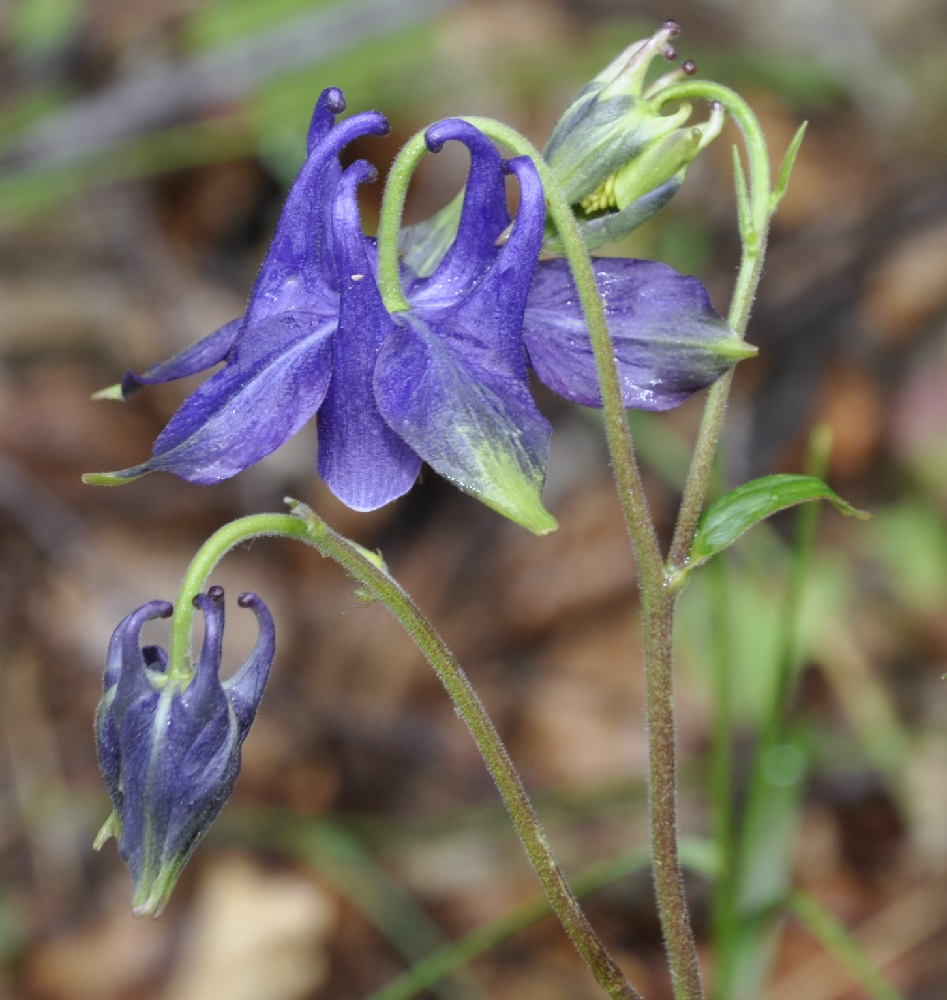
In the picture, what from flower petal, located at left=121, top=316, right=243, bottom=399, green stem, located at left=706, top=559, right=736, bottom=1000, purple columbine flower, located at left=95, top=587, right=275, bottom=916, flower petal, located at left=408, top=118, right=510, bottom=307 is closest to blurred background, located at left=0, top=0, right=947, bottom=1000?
green stem, located at left=706, top=559, right=736, bottom=1000

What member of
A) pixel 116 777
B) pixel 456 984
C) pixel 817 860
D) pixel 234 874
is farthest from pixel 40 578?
pixel 116 777

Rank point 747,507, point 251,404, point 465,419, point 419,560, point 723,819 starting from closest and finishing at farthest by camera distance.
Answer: point 465,419, point 251,404, point 747,507, point 723,819, point 419,560

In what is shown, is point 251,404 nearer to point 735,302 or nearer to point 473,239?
point 473,239

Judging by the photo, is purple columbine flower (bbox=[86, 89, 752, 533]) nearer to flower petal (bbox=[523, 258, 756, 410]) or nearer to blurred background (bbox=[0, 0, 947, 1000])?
flower petal (bbox=[523, 258, 756, 410])

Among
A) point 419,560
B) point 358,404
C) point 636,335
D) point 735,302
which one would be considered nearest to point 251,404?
point 358,404

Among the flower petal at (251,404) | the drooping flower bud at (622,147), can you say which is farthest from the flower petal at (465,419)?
the drooping flower bud at (622,147)

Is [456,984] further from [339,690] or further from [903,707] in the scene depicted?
[903,707]
